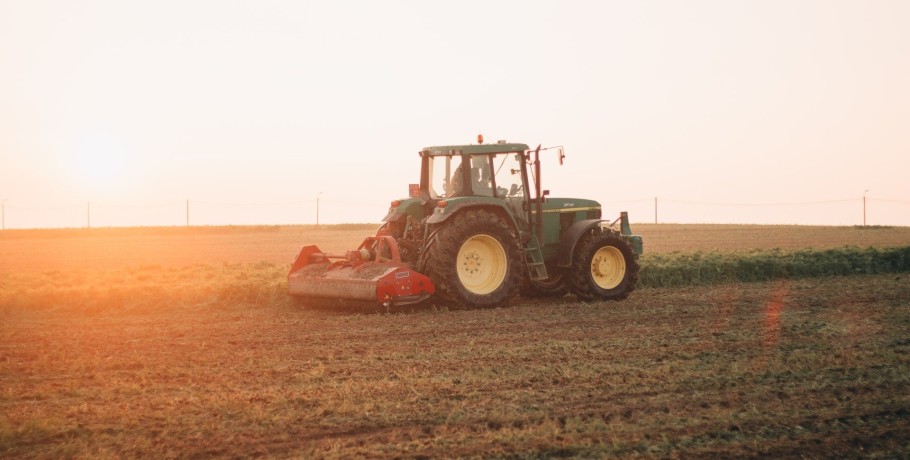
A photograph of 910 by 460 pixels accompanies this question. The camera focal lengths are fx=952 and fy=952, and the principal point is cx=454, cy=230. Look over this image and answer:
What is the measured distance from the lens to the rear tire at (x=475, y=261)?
1263cm

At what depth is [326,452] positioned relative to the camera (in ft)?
18.2

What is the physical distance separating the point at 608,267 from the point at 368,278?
409 centimetres

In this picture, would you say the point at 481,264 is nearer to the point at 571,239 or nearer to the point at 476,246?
the point at 476,246

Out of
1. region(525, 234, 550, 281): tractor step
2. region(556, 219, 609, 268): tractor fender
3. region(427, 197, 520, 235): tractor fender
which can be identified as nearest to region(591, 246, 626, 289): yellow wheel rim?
region(556, 219, 609, 268): tractor fender

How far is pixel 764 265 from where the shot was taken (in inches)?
720

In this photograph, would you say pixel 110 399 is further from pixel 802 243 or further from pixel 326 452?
pixel 802 243

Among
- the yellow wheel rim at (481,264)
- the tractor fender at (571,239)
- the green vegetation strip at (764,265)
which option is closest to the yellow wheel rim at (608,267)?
the tractor fender at (571,239)

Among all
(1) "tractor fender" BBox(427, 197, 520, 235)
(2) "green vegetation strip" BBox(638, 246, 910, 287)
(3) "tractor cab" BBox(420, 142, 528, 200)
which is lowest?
(2) "green vegetation strip" BBox(638, 246, 910, 287)

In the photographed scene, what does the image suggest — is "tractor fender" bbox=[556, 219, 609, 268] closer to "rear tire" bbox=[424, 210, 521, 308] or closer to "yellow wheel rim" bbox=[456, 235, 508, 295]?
"rear tire" bbox=[424, 210, 521, 308]

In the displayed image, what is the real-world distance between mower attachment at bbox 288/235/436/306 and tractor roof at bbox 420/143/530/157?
148cm

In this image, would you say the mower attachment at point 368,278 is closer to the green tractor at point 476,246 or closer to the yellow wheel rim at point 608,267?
the green tractor at point 476,246

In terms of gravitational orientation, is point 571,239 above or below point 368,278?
above

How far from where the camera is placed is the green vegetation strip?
1728 cm

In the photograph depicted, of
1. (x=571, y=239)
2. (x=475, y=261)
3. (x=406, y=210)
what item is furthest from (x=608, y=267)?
(x=406, y=210)
